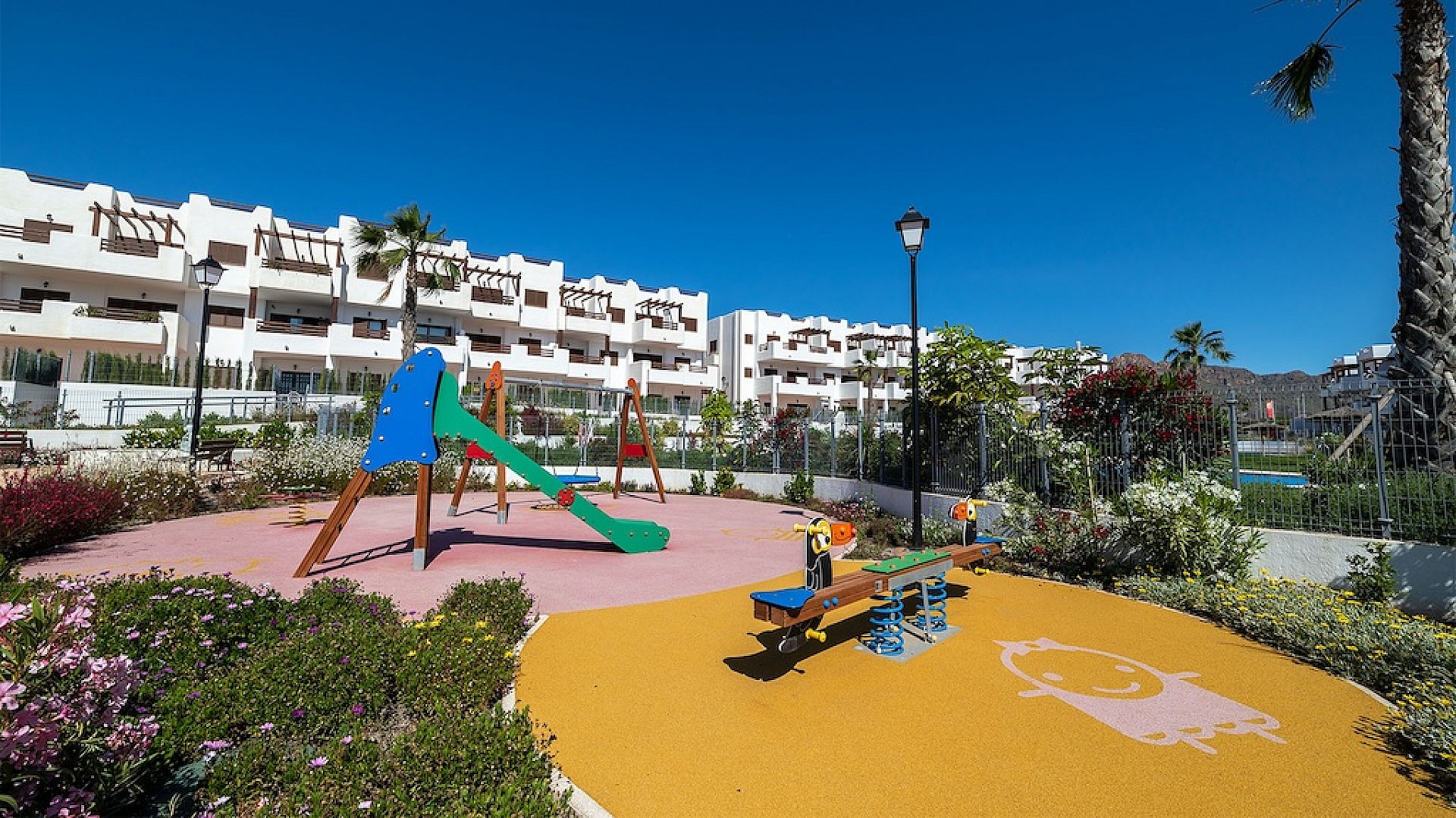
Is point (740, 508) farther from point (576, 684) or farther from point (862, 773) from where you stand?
point (862, 773)

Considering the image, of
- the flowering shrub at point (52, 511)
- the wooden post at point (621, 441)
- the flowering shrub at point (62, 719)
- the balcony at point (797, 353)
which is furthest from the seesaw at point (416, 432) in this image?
the balcony at point (797, 353)

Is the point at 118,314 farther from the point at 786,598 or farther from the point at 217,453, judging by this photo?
the point at 786,598

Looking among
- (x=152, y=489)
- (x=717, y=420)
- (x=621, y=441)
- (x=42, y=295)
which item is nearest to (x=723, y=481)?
(x=621, y=441)

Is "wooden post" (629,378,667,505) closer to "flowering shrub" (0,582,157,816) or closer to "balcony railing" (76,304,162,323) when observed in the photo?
"flowering shrub" (0,582,157,816)

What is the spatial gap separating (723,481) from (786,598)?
15.7 meters

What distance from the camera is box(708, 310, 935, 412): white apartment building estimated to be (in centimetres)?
5419

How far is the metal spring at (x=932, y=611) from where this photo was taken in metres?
6.21

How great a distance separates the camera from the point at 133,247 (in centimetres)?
3138

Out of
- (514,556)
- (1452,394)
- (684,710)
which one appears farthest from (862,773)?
(1452,394)

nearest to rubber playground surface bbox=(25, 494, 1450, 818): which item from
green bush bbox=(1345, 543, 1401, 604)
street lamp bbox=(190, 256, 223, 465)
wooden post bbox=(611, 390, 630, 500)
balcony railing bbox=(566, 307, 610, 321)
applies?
green bush bbox=(1345, 543, 1401, 604)

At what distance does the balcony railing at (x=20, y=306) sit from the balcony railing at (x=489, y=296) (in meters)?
19.2

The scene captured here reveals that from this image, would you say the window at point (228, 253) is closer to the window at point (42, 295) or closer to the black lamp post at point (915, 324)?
the window at point (42, 295)

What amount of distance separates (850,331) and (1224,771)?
58275mm

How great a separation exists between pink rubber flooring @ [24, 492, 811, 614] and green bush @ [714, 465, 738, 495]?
560cm
